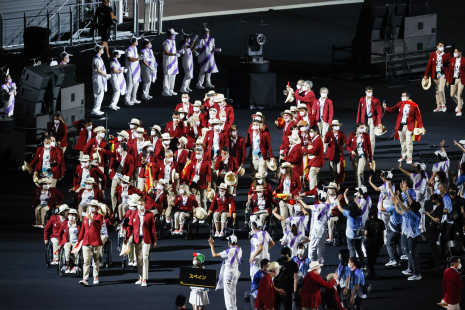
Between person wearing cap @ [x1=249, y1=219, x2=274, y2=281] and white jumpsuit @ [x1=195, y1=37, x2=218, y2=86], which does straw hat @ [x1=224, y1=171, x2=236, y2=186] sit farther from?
white jumpsuit @ [x1=195, y1=37, x2=218, y2=86]

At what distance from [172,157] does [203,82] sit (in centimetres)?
1254

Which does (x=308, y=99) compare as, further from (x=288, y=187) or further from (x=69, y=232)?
(x=69, y=232)

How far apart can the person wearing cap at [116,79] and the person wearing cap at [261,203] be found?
10.2 m

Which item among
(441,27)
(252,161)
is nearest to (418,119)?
(252,161)

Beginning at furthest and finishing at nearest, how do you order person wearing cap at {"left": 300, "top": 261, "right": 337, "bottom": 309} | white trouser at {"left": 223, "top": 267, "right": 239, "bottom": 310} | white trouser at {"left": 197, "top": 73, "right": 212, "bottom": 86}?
white trouser at {"left": 197, "top": 73, "right": 212, "bottom": 86} < white trouser at {"left": 223, "top": 267, "right": 239, "bottom": 310} < person wearing cap at {"left": 300, "top": 261, "right": 337, "bottom": 309}

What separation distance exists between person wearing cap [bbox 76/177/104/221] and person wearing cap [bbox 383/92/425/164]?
8.24 meters

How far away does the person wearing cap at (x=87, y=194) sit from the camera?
18.1 m

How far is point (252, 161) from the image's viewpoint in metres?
21.4

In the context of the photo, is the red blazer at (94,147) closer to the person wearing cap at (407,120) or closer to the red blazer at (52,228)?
the red blazer at (52,228)

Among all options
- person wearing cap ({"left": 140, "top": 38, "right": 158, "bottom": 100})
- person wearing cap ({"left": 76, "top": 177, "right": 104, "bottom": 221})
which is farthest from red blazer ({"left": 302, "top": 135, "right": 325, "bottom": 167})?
person wearing cap ({"left": 140, "top": 38, "right": 158, "bottom": 100})

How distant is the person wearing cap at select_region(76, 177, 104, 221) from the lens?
18125 millimetres

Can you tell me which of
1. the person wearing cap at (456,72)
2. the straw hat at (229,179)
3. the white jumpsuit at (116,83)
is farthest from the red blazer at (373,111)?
the white jumpsuit at (116,83)

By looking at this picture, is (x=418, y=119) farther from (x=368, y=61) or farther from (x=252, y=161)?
(x=368, y=61)

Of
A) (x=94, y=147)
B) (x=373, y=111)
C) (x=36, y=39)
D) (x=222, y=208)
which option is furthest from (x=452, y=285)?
(x=36, y=39)
